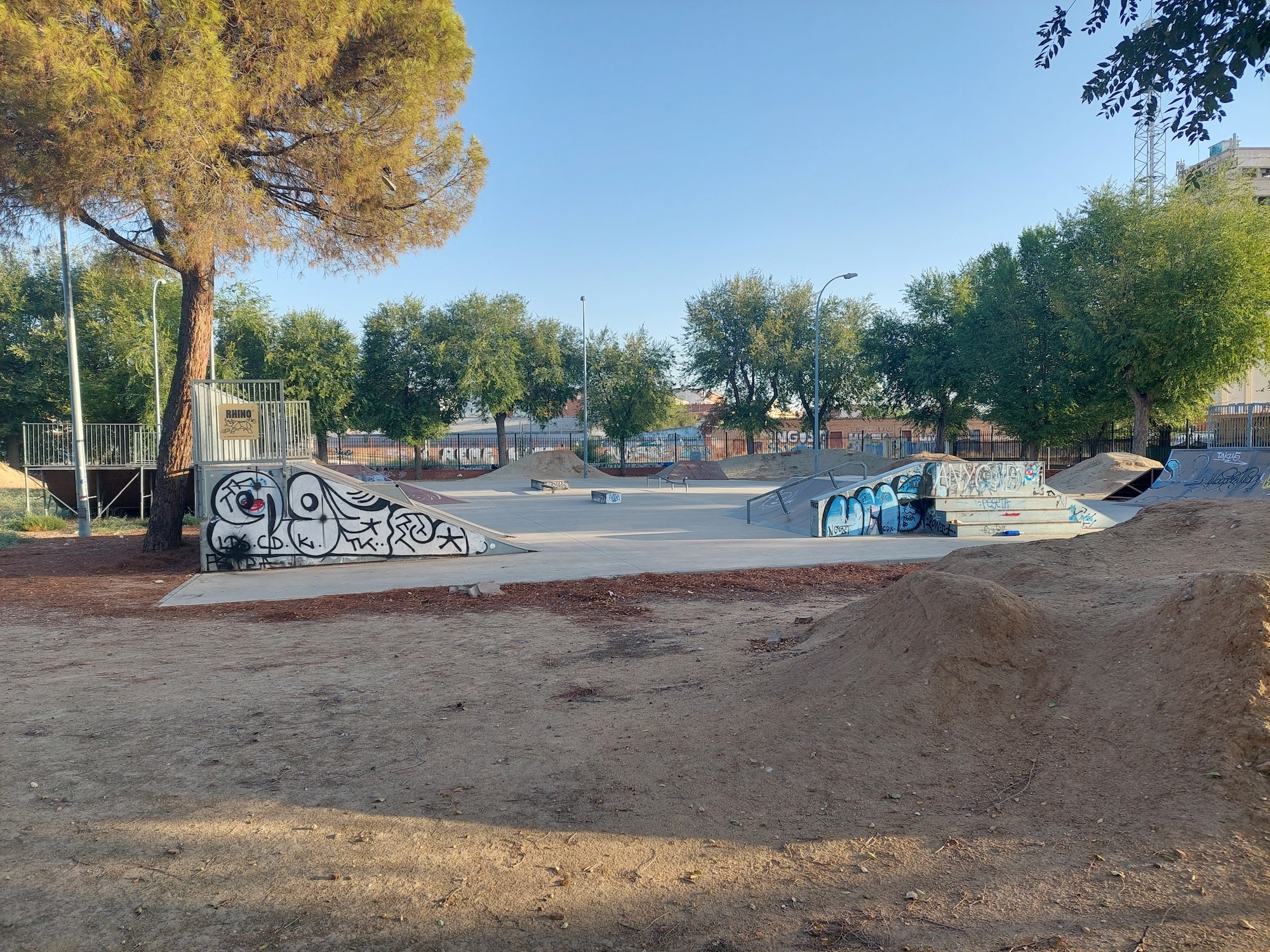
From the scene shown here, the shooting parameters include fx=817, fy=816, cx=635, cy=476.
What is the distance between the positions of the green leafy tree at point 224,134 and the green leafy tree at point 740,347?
109 ft

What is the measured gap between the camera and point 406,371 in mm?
46156

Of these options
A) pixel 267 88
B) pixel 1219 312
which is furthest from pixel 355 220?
pixel 1219 312

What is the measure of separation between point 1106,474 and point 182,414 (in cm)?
2742

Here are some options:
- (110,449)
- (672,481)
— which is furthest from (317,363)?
(110,449)

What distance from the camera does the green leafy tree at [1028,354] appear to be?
35562 millimetres

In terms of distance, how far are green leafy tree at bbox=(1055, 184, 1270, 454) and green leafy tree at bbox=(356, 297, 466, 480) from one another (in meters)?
30.7

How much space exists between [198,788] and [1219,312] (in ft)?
109

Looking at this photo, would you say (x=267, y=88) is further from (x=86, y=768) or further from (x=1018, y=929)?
Result: (x=1018, y=929)

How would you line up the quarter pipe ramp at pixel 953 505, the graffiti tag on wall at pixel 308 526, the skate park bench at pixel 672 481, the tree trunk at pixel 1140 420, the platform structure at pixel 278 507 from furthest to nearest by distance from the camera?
the skate park bench at pixel 672 481, the tree trunk at pixel 1140 420, the quarter pipe ramp at pixel 953 505, the graffiti tag on wall at pixel 308 526, the platform structure at pixel 278 507

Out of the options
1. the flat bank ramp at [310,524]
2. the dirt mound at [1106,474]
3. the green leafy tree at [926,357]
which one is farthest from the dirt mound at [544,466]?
the flat bank ramp at [310,524]

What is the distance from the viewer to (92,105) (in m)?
11.7

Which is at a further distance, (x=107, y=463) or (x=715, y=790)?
(x=107, y=463)

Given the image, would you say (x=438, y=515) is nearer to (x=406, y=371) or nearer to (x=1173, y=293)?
(x=1173, y=293)

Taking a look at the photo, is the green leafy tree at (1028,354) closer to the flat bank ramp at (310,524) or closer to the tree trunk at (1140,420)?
the tree trunk at (1140,420)
